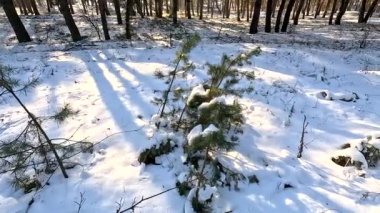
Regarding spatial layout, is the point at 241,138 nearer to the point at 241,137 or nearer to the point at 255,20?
the point at 241,137

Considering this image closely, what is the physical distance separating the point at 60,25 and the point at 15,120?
54.8 ft

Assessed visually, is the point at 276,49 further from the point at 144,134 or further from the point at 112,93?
the point at 144,134

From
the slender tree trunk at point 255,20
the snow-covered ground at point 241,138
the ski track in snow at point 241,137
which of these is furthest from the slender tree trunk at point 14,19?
the slender tree trunk at point 255,20

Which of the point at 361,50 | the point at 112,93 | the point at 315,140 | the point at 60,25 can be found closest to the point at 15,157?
the point at 112,93

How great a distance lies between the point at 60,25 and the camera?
862 inches

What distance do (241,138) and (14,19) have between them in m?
12.8

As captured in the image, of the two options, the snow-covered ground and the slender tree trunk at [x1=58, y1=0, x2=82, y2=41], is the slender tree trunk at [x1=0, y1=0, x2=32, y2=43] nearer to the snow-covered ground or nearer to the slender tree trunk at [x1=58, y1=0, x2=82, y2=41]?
the slender tree trunk at [x1=58, y1=0, x2=82, y2=41]

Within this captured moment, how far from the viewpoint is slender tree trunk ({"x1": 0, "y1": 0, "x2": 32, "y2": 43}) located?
13.8 metres

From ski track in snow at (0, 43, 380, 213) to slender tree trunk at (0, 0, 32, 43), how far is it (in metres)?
3.84

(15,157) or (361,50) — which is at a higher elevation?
(15,157)

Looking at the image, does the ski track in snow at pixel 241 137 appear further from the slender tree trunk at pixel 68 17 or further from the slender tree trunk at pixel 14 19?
the slender tree trunk at pixel 14 19

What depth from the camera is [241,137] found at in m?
6.07

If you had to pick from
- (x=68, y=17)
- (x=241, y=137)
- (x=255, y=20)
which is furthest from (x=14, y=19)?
(x=255, y=20)

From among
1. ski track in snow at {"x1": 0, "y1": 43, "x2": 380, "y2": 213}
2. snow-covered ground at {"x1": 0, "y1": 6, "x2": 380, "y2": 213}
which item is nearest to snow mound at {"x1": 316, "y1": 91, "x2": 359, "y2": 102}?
snow-covered ground at {"x1": 0, "y1": 6, "x2": 380, "y2": 213}
